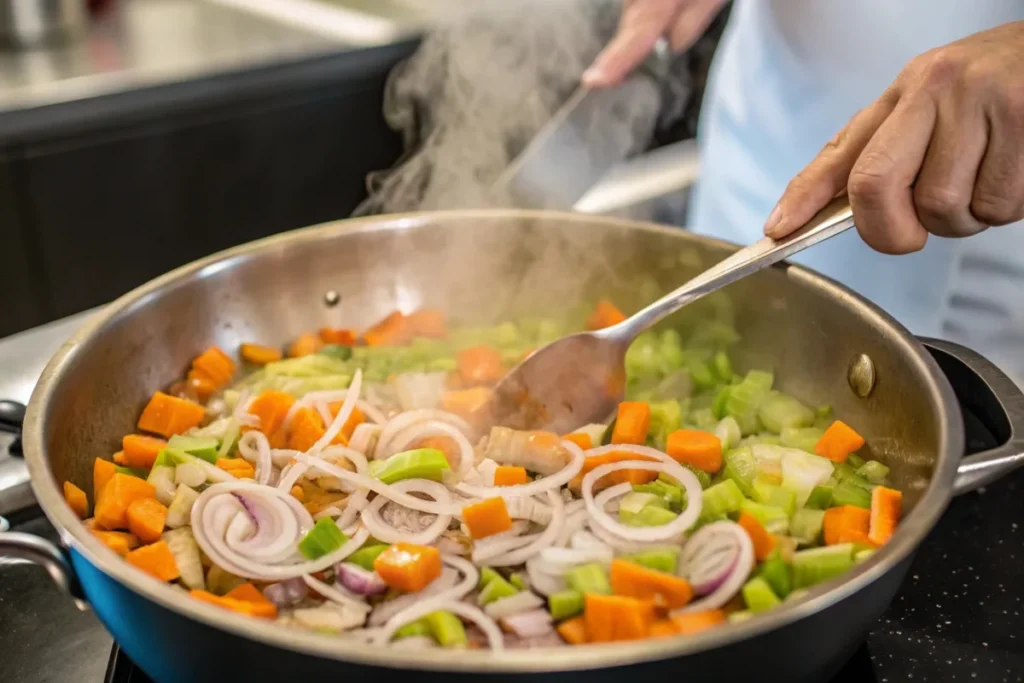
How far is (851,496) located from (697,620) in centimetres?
30

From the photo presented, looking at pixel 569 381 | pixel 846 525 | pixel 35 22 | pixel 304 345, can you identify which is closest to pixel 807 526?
pixel 846 525

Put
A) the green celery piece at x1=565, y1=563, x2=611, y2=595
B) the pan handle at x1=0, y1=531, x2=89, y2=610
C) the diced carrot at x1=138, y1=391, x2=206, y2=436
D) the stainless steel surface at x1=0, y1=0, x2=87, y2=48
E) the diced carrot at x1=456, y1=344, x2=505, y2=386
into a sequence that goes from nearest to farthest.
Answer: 1. the pan handle at x1=0, y1=531, x2=89, y2=610
2. the green celery piece at x1=565, y1=563, x2=611, y2=595
3. the diced carrot at x1=138, y1=391, x2=206, y2=436
4. the diced carrot at x1=456, y1=344, x2=505, y2=386
5. the stainless steel surface at x1=0, y1=0, x2=87, y2=48

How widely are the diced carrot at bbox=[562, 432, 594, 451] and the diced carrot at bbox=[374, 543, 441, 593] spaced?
27 cm

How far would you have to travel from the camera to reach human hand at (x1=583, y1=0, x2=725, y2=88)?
1470 mm

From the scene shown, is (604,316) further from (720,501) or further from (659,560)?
(659,560)

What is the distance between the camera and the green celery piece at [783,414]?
3.95ft

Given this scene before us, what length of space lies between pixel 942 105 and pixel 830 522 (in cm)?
44

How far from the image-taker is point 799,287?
122 cm

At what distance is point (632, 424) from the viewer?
1.16 meters

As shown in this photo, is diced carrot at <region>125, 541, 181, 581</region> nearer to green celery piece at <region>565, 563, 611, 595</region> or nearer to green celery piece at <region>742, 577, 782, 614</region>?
green celery piece at <region>565, 563, 611, 595</region>

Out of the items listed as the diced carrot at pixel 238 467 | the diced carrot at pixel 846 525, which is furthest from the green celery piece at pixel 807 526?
the diced carrot at pixel 238 467

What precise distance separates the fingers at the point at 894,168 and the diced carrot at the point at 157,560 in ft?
2.53

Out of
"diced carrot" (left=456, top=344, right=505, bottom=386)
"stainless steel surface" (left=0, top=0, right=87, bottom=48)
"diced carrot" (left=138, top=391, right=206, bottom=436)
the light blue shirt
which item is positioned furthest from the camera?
"stainless steel surface" (left=0, top=0, right=87, bottom=48)

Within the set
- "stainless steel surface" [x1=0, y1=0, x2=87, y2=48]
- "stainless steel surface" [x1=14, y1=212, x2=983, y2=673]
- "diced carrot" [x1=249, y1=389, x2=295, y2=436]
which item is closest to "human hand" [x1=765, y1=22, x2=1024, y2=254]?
"stainless steel surface" [x1=14, y1=212, x2=983, y2=673]
